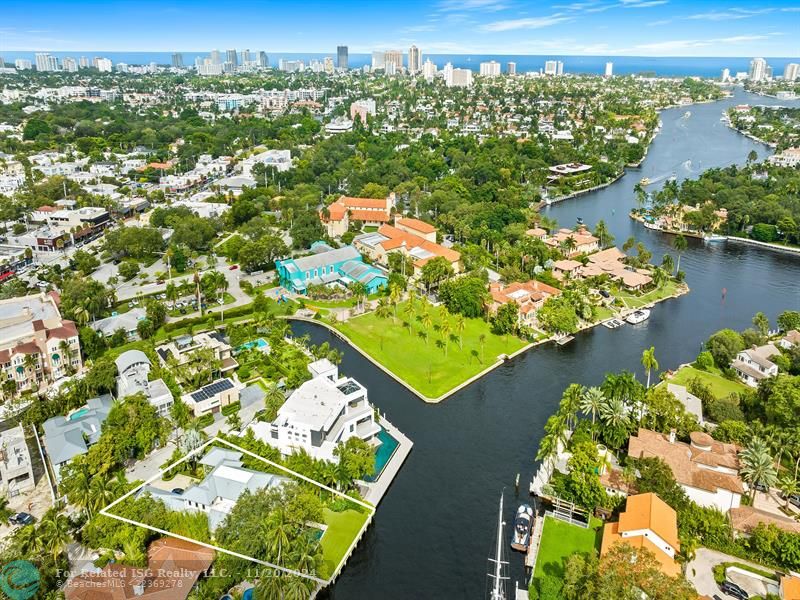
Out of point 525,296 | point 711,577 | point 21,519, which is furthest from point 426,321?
point 21,519

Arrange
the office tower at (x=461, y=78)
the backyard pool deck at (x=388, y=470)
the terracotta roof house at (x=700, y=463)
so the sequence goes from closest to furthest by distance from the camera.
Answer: the terracotta roof house at (x=700, y=463), the backyard pool deck at (x=388, y=470), the office tower at (x=461, y=78)

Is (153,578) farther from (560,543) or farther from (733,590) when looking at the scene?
(733,590)

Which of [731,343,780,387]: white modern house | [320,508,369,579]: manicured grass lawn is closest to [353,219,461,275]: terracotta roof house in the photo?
[731,343,780,387]: white modern house

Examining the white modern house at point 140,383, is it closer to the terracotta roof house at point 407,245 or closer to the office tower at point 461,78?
the terracotta roof house at point 407,245

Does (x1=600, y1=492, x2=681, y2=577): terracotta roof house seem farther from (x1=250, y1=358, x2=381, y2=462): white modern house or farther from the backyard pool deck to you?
(x1=250, y1=358, x2=381, y2=462): white modern house

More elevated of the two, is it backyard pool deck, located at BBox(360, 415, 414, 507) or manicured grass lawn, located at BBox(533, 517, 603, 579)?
backyard pool deck, located at BBox(360, 415, 414, 507)

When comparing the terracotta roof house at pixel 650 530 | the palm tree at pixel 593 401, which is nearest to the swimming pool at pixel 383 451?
the palm tree at pixel 593 401
